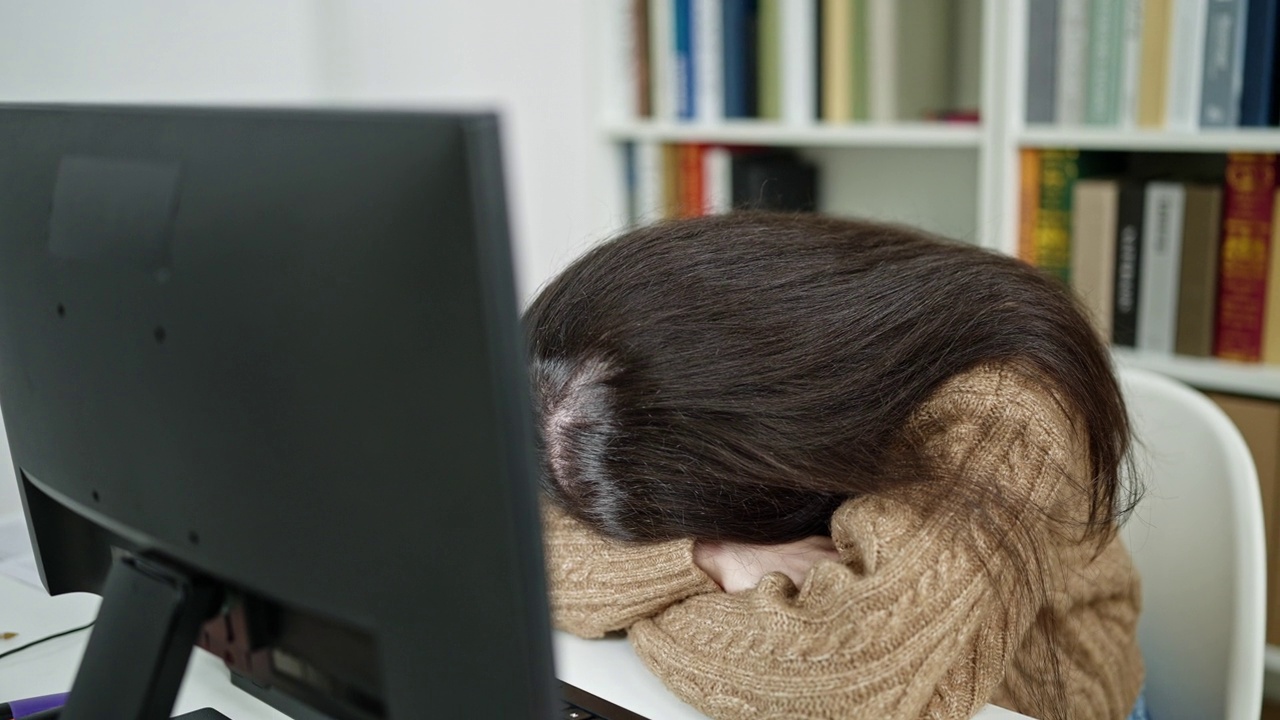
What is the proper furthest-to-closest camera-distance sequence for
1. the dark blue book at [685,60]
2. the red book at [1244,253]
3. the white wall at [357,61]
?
the dark blue book at [685,60], the red book at [1244,253], the white wall at [357,61]

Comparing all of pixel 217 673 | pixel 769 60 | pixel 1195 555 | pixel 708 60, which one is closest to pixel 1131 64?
pixel 769 60

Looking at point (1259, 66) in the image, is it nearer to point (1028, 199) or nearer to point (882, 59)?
point (1028, 199)

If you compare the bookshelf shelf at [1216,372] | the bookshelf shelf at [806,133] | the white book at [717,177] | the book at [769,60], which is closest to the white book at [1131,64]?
the bookshelf shelf at [806,133]

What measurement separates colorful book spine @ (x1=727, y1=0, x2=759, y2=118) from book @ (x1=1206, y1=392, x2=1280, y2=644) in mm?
904

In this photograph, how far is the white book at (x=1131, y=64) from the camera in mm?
1584

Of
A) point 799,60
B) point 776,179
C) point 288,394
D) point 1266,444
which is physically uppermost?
point 799,60

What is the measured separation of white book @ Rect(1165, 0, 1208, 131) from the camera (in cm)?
154

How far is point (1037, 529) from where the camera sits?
791 millimetres

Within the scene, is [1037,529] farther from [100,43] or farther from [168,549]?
[100,43]

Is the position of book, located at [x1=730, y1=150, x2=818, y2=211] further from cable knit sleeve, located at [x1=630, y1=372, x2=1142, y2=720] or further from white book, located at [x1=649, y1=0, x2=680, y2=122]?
cable knit sleeve, located at [x1=630, y1=372, x2=1142, y2=720]

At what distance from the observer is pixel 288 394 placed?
49 centimetres

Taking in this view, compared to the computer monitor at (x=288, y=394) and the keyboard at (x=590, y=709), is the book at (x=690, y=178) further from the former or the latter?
the computer monitor at (x=288, y=394)

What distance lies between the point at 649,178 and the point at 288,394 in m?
1.75

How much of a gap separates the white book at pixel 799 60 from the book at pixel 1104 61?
47cm
